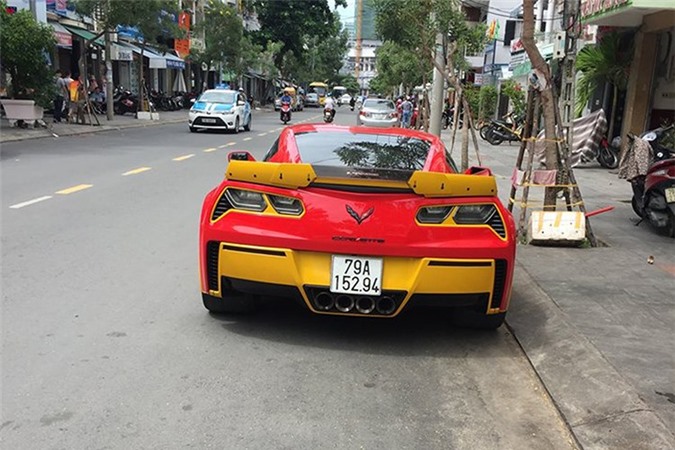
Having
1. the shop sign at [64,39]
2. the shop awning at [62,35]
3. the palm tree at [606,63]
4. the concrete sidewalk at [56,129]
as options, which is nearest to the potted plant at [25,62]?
the concrete sidewalk at [56,129]

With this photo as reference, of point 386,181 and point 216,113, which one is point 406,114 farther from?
point 386,181

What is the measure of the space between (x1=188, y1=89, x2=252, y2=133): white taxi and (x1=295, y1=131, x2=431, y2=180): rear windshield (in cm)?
1937

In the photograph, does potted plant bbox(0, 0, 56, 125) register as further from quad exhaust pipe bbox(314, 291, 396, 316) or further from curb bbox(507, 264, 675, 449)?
curb bbox(507, 264, 675, 449)

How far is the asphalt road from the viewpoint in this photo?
10.4 feet

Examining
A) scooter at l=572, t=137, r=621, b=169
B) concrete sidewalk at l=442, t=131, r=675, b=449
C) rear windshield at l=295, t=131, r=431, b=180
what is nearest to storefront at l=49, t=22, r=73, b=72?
scooter at l=572, t=137, r=621, b=169

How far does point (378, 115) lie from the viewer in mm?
27312

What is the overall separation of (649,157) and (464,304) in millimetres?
5274

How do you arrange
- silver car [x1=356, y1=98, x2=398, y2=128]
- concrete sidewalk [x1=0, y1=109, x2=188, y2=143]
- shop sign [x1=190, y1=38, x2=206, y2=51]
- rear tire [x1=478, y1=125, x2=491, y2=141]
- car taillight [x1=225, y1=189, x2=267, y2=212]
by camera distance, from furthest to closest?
1. shop sign [x1=190, y1=38, x2=206, y2=51]
2. silver car [x1=356, y1=98, x2=398, y2=128]
3. rear tire [x1=478, y1=125, x2=491, y2=141]
4. concrete sidewalk [x1=0, y1=109, x2=188, y2=143]
5. car taillight [x1=225, y1=189, x2=267, y2=212]

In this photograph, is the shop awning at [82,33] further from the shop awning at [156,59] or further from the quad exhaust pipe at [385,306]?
the quad exhaust pipe at [385,306]

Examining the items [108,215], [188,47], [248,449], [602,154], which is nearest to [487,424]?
[248,449]

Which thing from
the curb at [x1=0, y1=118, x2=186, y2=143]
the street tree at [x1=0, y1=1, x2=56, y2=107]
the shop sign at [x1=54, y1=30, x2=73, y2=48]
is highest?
the shop sign at [x1=54, y1=30, x2=73, y2=48]

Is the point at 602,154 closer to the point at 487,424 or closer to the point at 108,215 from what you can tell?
the point at 108,215

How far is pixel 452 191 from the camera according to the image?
4129 millimetres

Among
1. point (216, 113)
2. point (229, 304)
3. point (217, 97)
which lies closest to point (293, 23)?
point (217, 97)
